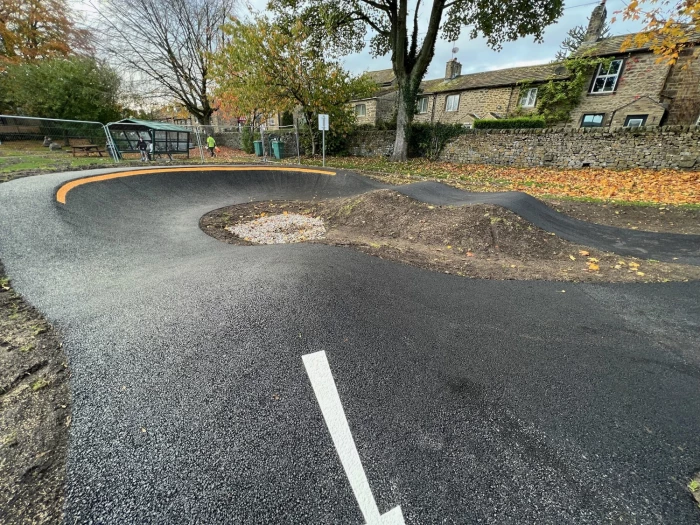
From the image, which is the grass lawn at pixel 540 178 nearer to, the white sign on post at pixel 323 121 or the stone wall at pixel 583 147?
the stone wall at pixel 583 147

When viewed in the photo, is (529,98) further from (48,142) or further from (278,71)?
(48,142)

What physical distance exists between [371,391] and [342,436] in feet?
1.17

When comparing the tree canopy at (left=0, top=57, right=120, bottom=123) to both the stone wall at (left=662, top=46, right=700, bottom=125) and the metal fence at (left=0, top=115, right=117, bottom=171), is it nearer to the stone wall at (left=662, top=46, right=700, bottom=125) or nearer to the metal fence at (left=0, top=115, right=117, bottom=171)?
the metal fence at (left=0, top=115, right=117, bottom=171)

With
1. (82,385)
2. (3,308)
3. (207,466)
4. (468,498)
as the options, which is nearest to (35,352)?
(82,385)

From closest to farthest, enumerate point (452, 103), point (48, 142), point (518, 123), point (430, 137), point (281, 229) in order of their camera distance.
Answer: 1. point (281, 229)
2. point (48, 142)
3. point (430, 137)
4. point (518, 123)
5. point (452, 103)

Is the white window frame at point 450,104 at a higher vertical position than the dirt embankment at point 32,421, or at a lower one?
higher

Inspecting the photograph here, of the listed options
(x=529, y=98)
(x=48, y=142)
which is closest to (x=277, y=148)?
(x=48, y=142)

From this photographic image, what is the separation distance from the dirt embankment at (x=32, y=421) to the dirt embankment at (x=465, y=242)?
3.37m

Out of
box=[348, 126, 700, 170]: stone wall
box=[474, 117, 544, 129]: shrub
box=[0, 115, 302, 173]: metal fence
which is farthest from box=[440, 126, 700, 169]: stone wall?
box=[0, 115, 302, 173]: metal fence

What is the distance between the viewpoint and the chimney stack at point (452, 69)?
2667 cm

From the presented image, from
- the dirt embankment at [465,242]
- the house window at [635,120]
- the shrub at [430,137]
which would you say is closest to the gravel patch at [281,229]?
the dirt embankment at [465,242]

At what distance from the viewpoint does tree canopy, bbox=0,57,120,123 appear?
15.5 metres

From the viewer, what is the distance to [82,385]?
178 centimetres

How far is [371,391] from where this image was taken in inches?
72.7
